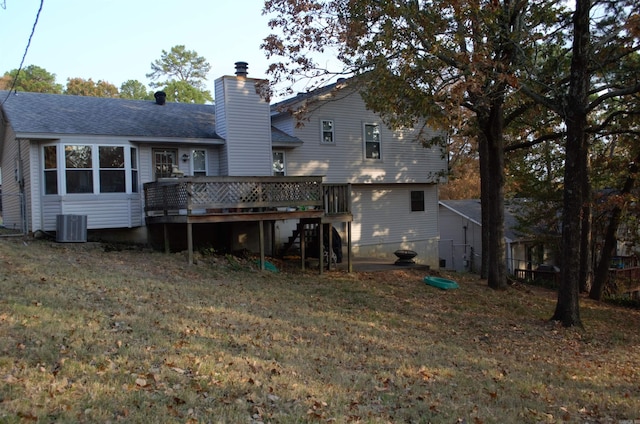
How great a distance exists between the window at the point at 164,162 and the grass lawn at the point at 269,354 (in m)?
4.60

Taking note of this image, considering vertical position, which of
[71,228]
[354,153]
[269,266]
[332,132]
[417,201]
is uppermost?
[332,132]

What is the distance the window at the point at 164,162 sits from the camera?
682 inches

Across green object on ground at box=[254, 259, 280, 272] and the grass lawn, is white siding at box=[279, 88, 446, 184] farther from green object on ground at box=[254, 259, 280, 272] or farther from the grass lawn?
the grass lawn

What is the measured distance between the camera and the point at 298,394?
5520 mm

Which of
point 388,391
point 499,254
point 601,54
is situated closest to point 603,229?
point 499,254

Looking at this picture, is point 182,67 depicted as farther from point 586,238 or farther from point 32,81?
point 586,238

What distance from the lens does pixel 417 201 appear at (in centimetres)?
2364

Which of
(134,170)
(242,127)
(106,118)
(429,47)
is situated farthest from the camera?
(242,127)

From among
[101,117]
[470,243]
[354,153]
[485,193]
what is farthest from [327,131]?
[470,243]

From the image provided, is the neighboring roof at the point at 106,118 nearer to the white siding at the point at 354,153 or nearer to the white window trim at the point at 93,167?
the white window trim at the point at 93,167

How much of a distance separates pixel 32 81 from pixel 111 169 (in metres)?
36.3

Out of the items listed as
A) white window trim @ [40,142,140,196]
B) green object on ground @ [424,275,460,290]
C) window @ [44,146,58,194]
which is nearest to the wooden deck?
white window trim @ [40,142,140,196]

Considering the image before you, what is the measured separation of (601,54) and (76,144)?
574 inches

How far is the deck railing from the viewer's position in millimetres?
14219
